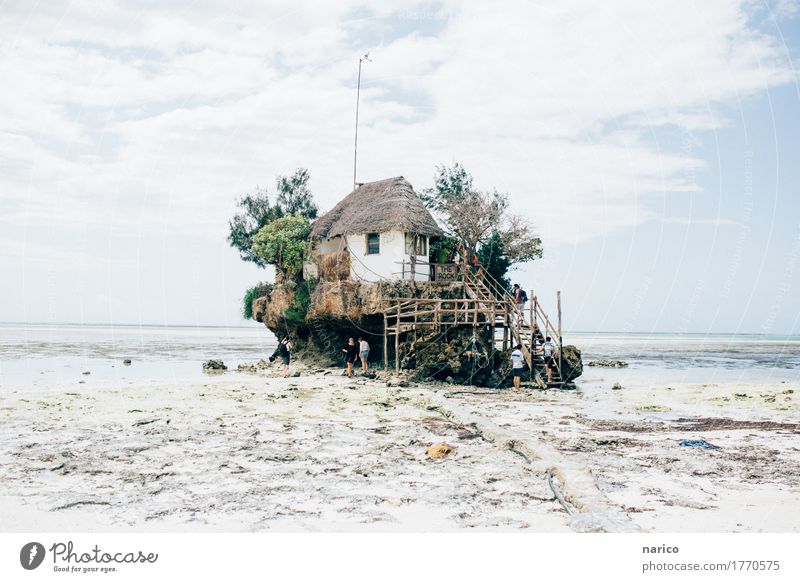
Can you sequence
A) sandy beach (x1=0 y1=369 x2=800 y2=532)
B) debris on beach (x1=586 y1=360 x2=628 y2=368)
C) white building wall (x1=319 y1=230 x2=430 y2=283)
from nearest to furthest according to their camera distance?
sandy beach (x1=0 y1=369 x2=800 y2=532)
white building wall (x1=319 y1=230 x2=430 y2=283)
debris on beach (x1=586 y1=360 x2=628 y2=368)

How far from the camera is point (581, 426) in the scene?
46.4ft

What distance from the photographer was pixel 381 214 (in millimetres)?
28172

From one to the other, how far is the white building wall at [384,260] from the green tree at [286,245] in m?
3.61

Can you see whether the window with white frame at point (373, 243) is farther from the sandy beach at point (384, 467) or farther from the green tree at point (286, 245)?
the sandy beach at point (384, 467)

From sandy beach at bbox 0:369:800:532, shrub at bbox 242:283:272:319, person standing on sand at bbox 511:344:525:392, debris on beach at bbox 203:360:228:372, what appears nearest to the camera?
sandy beach at bbox 0:369:800:532

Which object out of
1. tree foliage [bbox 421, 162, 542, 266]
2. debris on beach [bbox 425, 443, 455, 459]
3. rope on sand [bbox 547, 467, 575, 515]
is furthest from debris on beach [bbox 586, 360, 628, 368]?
rope on sand [bbox 547, 467, 575, 515]

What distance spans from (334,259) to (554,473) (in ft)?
71.6

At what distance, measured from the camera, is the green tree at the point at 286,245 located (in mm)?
31359

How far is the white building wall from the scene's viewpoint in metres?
27.0

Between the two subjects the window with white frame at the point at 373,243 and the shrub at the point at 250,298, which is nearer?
the window with white frame at the point at 373,243

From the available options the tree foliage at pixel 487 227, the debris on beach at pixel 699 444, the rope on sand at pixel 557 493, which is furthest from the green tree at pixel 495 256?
the rope on sand at pixel 557 493

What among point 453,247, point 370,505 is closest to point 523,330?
point 453,247

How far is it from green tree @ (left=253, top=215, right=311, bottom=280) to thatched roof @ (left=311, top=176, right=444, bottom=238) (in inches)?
30.9

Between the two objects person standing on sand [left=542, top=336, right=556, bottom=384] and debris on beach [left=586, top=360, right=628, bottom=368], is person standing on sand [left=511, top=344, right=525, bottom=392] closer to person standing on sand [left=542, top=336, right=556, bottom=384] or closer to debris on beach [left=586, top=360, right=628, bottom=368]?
person standing on sand [left=542, top=336, right=556, bottom=384]
